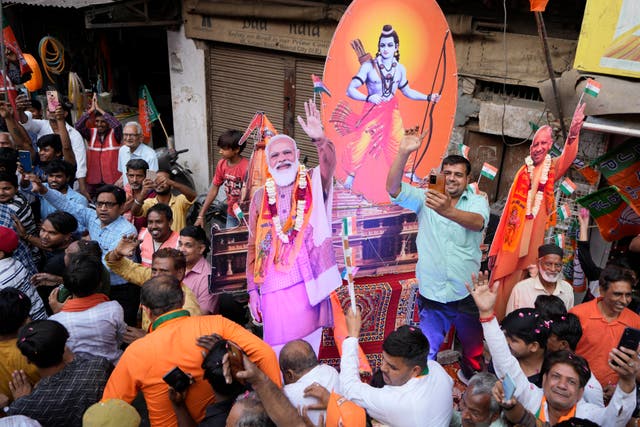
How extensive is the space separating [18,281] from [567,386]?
3257mm

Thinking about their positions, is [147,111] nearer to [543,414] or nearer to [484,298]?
[484,298]

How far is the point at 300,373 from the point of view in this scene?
2.68m

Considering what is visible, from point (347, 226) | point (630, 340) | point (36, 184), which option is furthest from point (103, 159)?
point (630, 340)

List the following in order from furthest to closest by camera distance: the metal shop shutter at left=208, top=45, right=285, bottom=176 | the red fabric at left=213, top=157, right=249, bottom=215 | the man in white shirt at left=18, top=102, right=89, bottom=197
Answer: the metal shop shutter at left=208, top=45, right=285, bottom=176 → the man in white shirt at left=18, top=102, right=89, bottom=197 → the red fabric at left=213, top=157, right=249, bottom=215

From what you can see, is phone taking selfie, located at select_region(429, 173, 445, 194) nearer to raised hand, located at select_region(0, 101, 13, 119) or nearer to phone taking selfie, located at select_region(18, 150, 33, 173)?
phone taking selfie, located at select_region(18, 150, 33, 173)

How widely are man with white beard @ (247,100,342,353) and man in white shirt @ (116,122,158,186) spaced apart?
260cm

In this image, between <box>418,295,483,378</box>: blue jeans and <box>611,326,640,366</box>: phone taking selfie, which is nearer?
<box>611,326,640,366</box>: phone taking selfie

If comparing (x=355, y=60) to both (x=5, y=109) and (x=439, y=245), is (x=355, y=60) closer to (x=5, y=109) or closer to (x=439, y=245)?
(x=439, y=245)

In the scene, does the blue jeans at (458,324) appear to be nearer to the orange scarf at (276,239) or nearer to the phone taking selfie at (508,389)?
the orange scarf at (276,239)

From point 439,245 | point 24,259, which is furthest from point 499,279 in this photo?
point 24,259

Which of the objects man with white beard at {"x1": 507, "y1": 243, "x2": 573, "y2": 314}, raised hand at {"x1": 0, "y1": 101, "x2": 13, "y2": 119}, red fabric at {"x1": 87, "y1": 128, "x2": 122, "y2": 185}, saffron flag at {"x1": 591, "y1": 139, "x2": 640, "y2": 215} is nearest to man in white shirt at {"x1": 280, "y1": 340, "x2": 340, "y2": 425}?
man with white beard at {"x1": 507, "y1": 243, "x2": 573, "y2": 314}

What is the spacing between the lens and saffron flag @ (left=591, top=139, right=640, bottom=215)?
15.7 ft

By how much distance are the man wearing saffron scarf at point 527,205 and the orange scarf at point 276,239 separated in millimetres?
1377

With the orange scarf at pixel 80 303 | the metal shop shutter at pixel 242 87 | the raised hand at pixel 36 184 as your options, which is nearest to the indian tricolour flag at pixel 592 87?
the orange scarf at pixel 80 303
